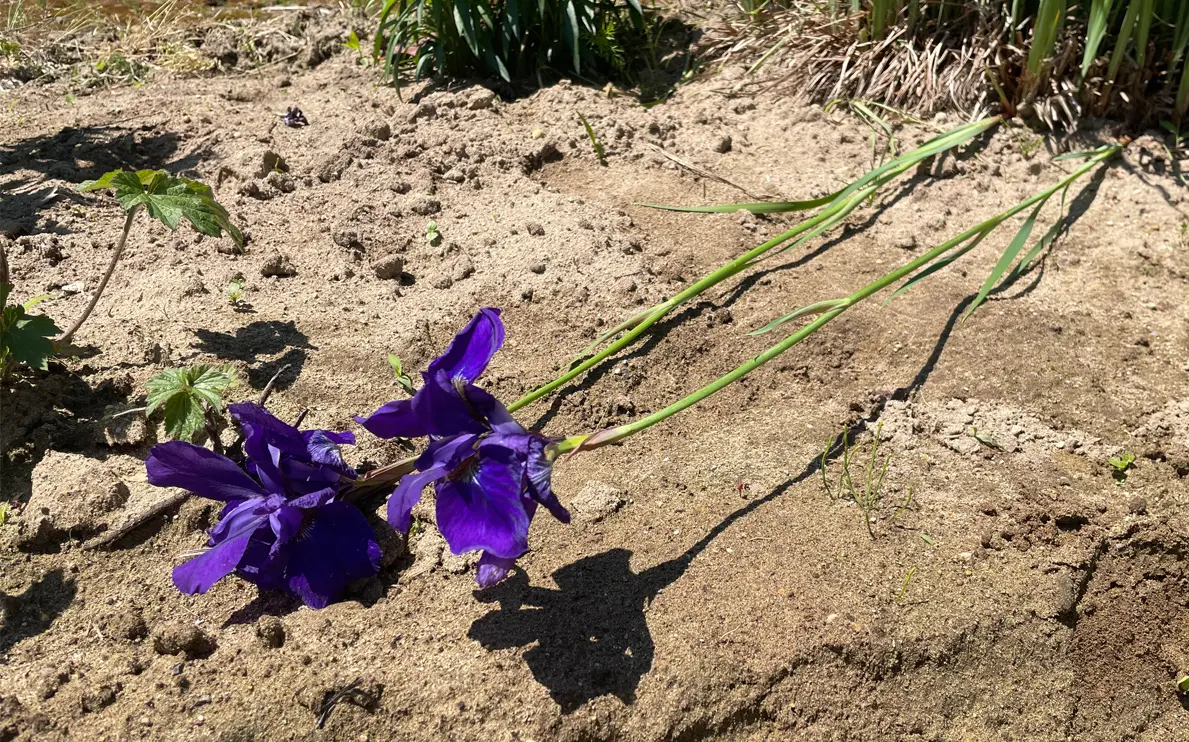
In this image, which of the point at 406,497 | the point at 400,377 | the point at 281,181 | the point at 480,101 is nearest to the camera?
the point at 406,497

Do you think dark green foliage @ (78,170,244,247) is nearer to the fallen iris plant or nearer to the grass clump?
the fallen iris plant

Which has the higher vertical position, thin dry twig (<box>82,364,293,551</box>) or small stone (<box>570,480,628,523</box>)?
thin dry twig (<box>82,364,293,551</box>)

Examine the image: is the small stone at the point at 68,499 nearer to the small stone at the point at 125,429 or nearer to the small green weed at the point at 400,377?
the small stone at the point at 125,429

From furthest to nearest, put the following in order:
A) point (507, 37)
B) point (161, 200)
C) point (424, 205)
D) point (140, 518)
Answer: point (507, 37) < point (424, 205) < point (161, 200) < point (140, 518)

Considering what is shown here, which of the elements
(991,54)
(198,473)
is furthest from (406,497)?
(991,54)

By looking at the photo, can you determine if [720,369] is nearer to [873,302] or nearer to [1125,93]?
[873,302]

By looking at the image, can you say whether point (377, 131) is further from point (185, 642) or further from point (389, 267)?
point (185, 642)

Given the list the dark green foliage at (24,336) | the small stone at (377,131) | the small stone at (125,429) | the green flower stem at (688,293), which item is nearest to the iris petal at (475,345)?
the green flower stem at (688,293)

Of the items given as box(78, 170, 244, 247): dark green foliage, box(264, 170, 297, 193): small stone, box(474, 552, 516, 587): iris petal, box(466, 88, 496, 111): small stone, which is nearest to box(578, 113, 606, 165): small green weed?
box(466, 88, 496, 111): small stone
